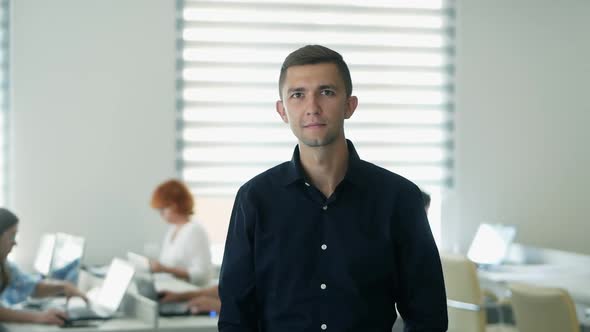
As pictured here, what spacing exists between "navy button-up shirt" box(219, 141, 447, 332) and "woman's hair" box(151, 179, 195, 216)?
3.78 metres

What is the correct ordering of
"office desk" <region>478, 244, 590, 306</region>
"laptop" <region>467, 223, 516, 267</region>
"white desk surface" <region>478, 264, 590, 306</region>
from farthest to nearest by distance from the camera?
"laptop" <region>467, 223, 516, 267</region> → "office desk" <region>478, 244, 590, 306</region> → "white desk surface" <region>478, 264, 590, 306</region>

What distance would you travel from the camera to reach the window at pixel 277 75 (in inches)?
238

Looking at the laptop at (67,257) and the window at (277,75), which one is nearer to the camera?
the laptop at (67,257)

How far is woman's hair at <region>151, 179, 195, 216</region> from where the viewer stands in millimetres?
5398

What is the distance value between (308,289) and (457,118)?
4.97 m

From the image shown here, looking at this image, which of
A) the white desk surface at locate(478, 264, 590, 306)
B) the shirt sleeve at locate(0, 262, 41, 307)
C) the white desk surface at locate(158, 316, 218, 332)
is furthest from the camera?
the white desk surface at locate(478, 264, 590, 306)

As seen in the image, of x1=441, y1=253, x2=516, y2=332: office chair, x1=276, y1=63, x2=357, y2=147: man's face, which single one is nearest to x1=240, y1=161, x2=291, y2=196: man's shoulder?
x1=276, y1=63, x2=357, y2=147: man's face

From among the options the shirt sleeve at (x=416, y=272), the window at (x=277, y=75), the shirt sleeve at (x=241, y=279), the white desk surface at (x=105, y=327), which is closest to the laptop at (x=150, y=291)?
the white desk surface at (x=105, y=327)

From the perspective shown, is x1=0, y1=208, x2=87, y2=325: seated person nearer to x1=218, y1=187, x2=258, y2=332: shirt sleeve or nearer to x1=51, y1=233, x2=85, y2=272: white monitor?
x1=51, y1=233, x2=85, y2=272: white monitor

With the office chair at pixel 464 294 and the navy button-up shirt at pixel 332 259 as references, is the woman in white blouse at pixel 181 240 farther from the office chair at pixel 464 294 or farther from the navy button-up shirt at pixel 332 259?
the navy button-up shirt at pixel 332 259

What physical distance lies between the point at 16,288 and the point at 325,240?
3406mm

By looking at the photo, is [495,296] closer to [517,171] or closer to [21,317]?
[517,171]

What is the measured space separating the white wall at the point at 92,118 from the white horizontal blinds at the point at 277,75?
0.21 m

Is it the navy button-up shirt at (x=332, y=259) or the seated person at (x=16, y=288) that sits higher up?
the navy button-up shirt at (x=332, y=259)
